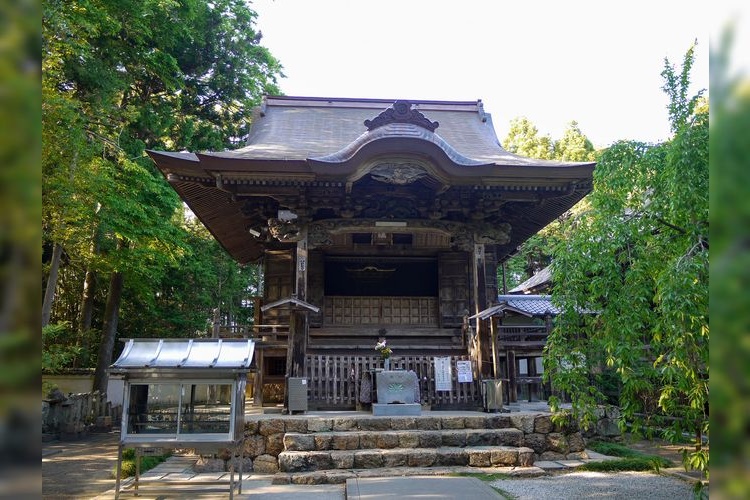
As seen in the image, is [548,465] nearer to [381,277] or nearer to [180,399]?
[180,399]

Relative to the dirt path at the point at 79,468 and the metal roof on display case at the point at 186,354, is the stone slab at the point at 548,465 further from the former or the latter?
the dirt path at the point at 79,468

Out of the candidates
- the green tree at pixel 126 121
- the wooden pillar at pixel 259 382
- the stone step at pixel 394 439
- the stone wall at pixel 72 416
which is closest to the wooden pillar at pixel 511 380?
the stone step at pixel 394 439

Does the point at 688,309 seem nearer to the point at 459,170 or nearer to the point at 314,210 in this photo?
the point at 459,170

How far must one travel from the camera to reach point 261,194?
948cm

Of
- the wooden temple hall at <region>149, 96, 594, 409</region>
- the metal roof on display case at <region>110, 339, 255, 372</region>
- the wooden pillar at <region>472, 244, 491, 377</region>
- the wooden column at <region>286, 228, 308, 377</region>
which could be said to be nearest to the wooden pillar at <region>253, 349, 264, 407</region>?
the wooden temple hall at <region>149, 96, 594, 409</region>

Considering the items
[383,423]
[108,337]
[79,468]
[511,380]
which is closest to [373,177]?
[383,423]

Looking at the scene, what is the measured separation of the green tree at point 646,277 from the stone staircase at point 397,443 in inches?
95.4

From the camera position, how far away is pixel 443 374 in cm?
916

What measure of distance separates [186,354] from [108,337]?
33.8 feet

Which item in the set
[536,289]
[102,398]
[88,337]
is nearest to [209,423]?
[102,398]

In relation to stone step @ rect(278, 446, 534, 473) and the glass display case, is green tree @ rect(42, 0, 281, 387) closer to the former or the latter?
the glass display case

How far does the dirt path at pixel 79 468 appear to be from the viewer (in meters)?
6.58

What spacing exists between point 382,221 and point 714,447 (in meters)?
9.55

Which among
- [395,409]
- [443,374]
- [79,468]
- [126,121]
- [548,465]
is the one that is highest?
[126,121]
